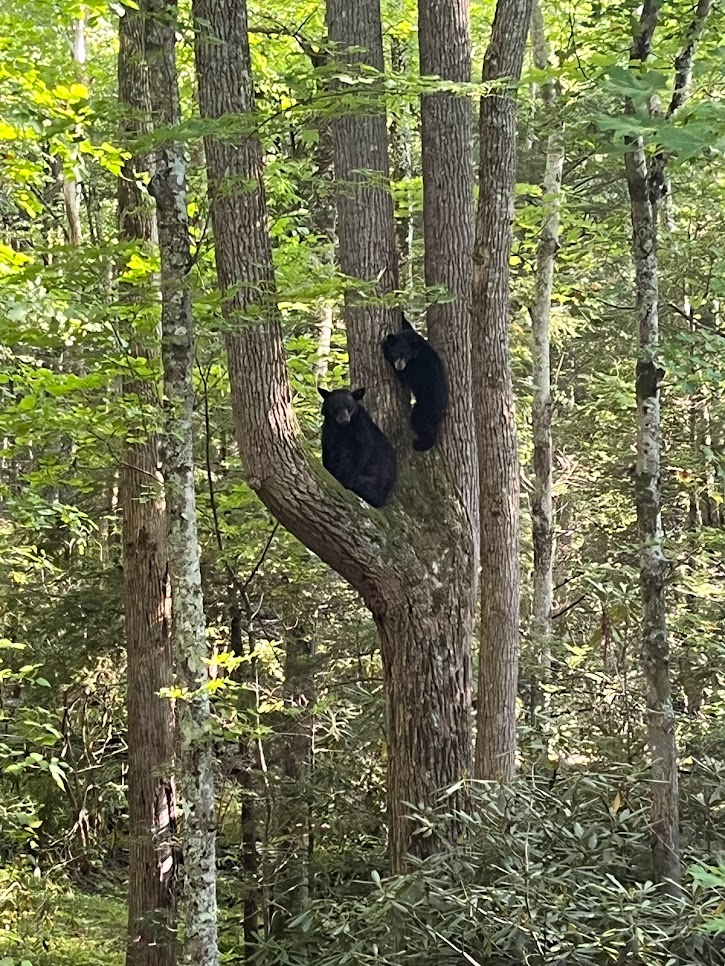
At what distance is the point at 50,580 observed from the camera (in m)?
10.0

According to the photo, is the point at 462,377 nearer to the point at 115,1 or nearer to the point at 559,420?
the point at 115,1

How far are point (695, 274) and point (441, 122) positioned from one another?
3892mm

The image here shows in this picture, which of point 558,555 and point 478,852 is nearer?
point 478,852

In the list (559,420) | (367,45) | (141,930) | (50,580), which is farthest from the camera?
(559,420)

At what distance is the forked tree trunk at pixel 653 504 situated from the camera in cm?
477

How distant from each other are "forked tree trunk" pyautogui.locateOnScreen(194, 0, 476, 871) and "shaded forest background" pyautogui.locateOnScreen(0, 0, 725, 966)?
250 millimetres

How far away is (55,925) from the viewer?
28.6ft

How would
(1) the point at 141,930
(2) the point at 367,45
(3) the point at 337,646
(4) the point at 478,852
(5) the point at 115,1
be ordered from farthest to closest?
(3) the point at 337,646, (1) the point at 141,930, (2) the point at 367,45, (4) the point at 478,852, (5) the point at 115,1

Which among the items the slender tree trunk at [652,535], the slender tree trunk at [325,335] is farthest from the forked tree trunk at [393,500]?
the slender tree trunk at [325,335]

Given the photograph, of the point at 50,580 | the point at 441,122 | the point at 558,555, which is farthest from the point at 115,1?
the point at 558,555

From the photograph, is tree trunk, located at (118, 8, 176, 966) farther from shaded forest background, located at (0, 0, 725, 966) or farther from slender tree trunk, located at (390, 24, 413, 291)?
slender tree trunk, located at (390, 24, 413, 291)

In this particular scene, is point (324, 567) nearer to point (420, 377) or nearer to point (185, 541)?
point (420, 377)

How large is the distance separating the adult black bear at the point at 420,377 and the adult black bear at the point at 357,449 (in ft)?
0.86

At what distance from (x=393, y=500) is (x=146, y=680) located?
9.21 ft
